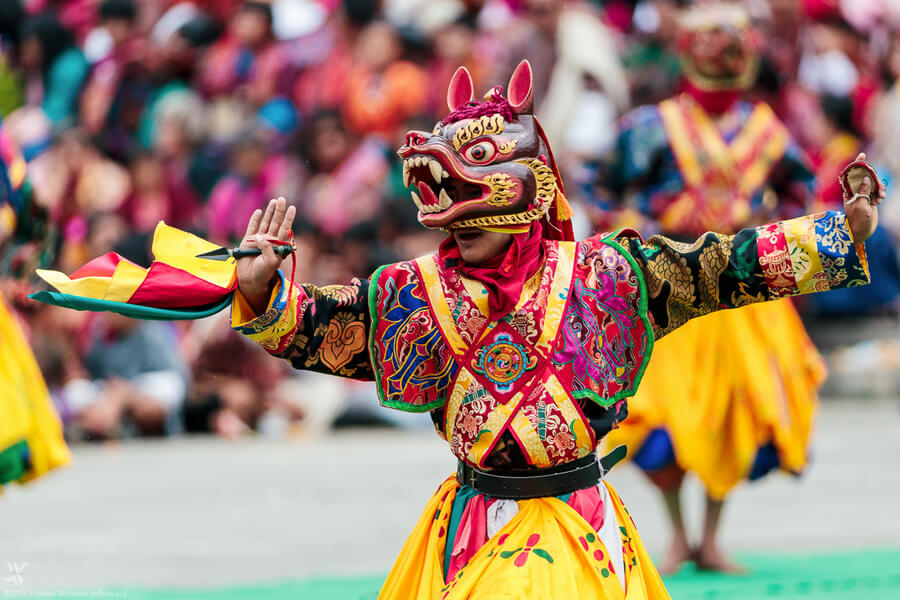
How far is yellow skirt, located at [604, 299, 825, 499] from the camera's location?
5.68 m

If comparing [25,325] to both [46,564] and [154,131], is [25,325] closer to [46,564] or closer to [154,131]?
[154,131]

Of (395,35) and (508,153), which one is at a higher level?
(395,35)

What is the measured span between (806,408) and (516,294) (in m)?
2.86

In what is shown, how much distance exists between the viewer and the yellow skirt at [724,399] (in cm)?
568

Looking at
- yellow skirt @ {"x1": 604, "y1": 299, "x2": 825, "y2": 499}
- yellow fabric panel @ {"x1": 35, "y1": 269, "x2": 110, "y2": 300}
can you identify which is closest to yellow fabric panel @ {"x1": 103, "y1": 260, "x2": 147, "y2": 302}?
yellow fabric panel @ {"x1": 35, "y1": 269, "x2": 110, "y2": 300}

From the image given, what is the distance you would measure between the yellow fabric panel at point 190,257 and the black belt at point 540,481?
758 millimetres

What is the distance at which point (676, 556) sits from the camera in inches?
230

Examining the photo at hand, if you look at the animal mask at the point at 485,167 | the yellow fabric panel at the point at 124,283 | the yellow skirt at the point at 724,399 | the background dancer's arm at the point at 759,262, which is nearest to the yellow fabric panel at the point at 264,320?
the yellow fabric panel at the point at 124,283

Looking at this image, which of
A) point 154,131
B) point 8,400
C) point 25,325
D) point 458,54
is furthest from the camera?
point 154,131

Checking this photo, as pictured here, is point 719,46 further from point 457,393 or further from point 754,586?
point 457,393

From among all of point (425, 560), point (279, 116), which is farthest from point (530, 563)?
point (279, 116)

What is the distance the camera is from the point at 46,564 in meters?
6.18

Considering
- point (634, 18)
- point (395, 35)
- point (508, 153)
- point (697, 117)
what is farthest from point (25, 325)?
point (508, 153)

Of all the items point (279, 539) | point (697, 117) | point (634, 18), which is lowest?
point (279, 539)
